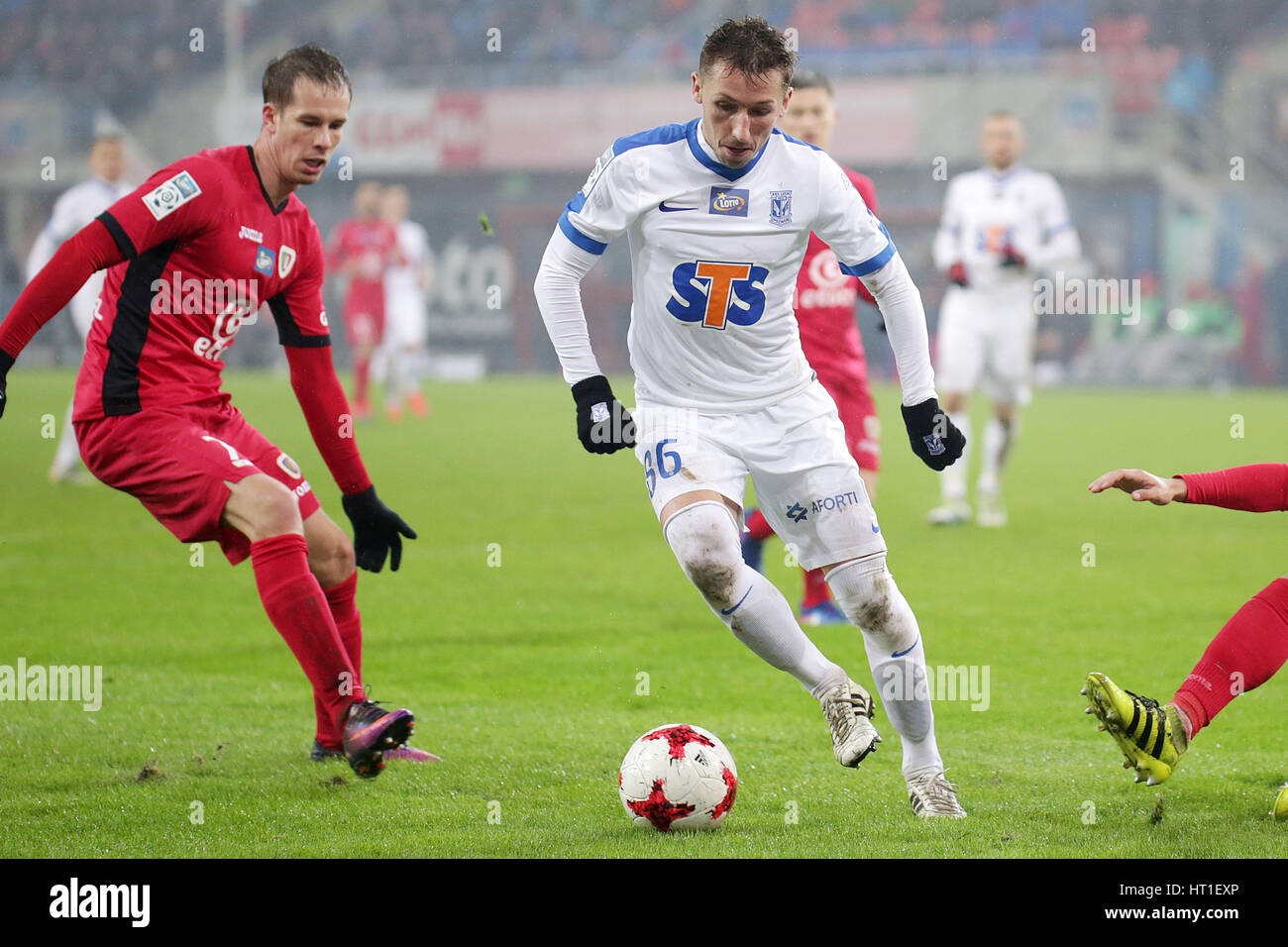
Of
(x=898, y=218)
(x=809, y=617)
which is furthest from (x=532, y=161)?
(x=809, y=617)

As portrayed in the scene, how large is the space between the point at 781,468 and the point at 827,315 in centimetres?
297

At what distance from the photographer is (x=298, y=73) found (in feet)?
14.6

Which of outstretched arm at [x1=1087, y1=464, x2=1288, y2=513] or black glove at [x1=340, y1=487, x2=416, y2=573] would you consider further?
black glove at [x1=340, y1=487, x2=416, y2=573]

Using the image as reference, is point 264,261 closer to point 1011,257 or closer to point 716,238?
point 716,238

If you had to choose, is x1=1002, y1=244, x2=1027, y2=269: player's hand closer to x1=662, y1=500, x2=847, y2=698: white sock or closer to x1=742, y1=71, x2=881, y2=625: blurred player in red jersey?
x1=742, y1=71, x2=881, y2=625: blurred player in red jersey

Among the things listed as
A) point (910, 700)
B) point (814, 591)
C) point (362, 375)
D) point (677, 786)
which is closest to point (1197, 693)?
point (910, 700)

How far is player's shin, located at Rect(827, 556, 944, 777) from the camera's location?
4137mm

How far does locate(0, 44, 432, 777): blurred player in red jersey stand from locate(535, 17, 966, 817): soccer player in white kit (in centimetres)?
89

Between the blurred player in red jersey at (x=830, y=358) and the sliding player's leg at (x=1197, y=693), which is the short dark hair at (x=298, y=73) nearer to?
the sliding player's leg at (x=1197, y=693)

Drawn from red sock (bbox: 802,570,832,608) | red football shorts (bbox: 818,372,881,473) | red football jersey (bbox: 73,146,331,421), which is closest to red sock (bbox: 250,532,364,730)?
red football jersey (bbox: 73,146,331,421)

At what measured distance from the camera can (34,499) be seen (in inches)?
452

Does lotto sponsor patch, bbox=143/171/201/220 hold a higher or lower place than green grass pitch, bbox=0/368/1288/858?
higher
